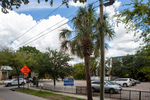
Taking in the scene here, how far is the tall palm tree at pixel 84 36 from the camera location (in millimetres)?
11070

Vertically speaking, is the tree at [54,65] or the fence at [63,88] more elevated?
the tree at [54,65]

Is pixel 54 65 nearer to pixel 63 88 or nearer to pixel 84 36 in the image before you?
pixel 63 88

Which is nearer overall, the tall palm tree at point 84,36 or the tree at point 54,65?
the tall palm tree at point 84,36

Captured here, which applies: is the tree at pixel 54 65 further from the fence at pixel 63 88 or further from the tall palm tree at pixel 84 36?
the tall palm tree at pixel 84 36

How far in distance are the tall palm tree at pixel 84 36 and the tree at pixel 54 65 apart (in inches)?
304

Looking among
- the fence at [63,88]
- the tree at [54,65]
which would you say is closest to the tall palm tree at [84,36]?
the fence at [63,88]

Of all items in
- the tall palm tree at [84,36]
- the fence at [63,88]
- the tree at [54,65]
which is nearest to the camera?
the tall palm tree at [84,36]

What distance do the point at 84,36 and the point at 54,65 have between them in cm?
985

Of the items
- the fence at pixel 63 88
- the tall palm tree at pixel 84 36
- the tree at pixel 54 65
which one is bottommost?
the fence at pixel 63 88

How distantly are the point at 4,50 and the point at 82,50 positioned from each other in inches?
591

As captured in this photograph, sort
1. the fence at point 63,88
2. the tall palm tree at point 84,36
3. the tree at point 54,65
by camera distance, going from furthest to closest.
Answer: the tree at point 54,65 < the fence at point 63,88 < the tall palm tree at point 84,36

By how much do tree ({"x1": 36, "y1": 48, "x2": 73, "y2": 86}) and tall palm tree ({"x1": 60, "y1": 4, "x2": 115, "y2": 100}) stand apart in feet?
25.4

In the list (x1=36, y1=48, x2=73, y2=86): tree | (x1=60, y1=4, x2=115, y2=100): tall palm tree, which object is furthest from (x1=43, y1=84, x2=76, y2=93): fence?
(x1=60, y1=4, x2=115, y2=100): tall palm tree

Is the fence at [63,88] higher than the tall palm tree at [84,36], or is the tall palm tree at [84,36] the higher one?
the tall palm tree at [84,36]
